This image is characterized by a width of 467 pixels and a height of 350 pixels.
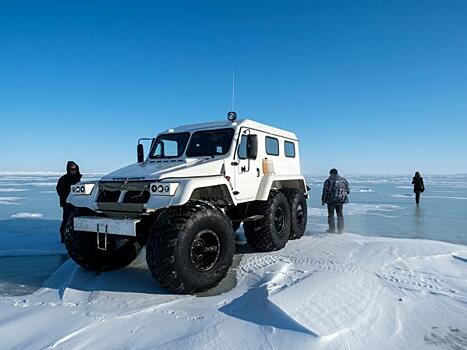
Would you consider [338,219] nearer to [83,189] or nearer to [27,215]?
[83,189]

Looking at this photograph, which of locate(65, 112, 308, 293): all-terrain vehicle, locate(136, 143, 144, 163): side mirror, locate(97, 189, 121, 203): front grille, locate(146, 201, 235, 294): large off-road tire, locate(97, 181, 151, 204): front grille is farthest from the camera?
locate(136, 143, 144, 163): side mirror

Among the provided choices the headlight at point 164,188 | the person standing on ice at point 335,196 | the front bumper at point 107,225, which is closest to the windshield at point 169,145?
the headlight at point 164,188

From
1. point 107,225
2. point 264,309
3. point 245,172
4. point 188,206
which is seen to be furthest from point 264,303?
point 245,172

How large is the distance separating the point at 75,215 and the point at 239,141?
2.74 m

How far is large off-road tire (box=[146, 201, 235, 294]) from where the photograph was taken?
3.90 m

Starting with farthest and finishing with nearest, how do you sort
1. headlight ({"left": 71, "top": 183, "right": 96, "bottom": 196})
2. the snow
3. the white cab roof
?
the snow, the white cab roof, headlight ({"left": 71, "top": 183, "right": 96, "bottom": 196})

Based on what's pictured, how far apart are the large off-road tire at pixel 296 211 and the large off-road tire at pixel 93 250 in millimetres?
3403

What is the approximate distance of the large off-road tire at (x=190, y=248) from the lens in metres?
3.90

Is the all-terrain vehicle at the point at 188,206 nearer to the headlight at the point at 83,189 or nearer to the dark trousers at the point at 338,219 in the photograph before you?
the headlight at the point at 83,189

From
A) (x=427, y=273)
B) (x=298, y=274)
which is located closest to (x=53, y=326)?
(x=298, y=274)

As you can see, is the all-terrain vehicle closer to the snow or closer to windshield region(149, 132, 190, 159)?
windshield region(149, 132, 190, 159)

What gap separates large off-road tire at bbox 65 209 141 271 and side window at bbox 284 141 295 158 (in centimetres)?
396

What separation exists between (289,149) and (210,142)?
103 inches

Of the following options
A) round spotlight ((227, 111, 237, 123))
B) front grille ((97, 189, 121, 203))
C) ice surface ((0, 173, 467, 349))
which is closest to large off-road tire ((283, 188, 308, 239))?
ice surface ((0, 173, 467, 349))
